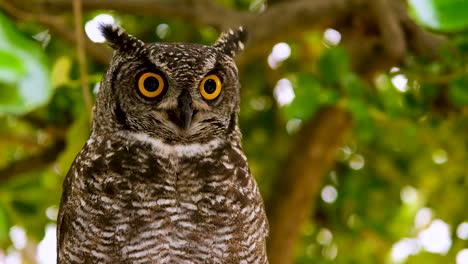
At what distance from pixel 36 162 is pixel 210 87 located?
1075 millimetres

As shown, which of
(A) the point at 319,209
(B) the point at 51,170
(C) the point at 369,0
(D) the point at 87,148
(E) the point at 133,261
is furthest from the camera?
(A) the point at 319,209

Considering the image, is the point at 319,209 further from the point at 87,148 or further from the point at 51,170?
the point at 87,148

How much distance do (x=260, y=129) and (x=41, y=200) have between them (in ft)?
2.99

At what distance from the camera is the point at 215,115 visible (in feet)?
4.87

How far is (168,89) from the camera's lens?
4.66ft

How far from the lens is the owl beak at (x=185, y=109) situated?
1.38 meters

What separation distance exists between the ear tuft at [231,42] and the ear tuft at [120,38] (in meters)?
0.18

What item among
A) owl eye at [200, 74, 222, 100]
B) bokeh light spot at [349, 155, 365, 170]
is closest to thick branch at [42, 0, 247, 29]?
owl eye at [200, 74, 222, 100]

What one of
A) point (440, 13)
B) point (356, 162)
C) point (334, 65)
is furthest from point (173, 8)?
point (440, 13)

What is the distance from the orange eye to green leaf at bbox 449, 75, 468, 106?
0.81m

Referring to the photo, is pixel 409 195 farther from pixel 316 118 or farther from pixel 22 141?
pixel 22 141

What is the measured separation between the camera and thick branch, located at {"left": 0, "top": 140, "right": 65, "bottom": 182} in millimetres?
2311

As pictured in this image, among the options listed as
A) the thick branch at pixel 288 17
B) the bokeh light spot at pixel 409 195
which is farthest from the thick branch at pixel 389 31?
the bokeh light spot at pixel 409 195

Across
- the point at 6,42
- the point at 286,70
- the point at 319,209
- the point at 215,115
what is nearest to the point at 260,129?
the point at 286,70
